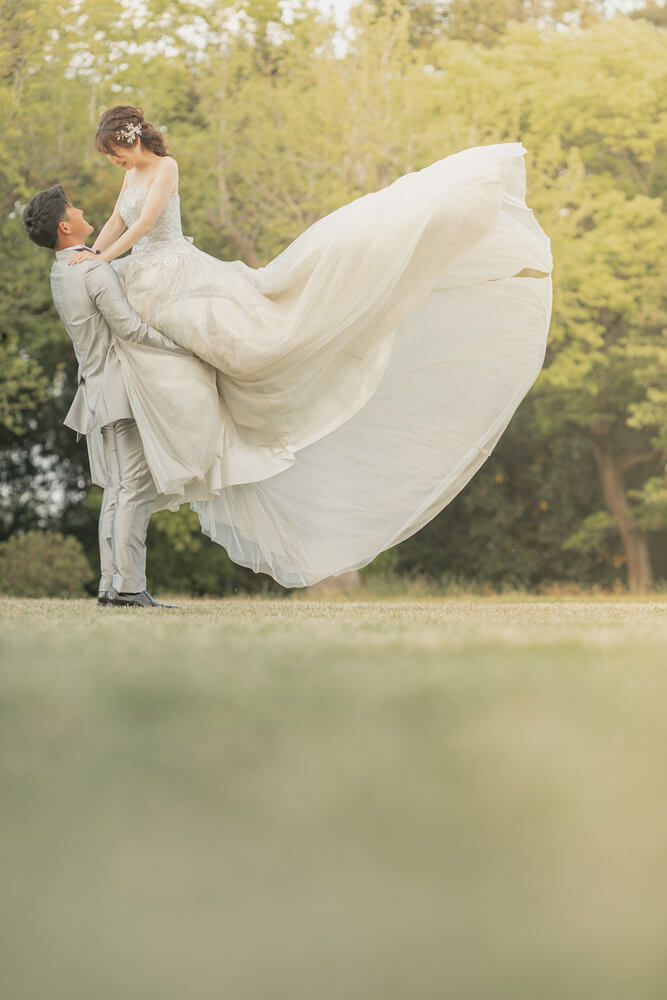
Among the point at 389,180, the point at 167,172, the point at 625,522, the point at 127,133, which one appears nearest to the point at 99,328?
the point at 167,172

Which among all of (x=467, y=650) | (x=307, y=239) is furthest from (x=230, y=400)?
(x=467, y=650)

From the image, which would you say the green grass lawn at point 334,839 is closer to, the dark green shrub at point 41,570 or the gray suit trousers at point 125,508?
the gray suit trousers at point 125,508

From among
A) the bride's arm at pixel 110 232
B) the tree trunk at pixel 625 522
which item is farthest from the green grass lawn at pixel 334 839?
the tree trunk at pixel 625 522

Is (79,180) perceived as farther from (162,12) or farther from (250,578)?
(250,578)

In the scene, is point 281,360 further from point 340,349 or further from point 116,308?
point 116,308

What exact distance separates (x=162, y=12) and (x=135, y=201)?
12.1 metres

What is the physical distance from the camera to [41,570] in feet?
47.3

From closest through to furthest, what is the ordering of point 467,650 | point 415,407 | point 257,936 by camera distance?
point 257,936 < point 467,650 < point 415,407

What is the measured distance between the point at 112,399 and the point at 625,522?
12843mm

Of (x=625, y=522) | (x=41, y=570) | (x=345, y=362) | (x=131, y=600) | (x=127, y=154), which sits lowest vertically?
(x=41, y=570)

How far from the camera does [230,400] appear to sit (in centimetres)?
675

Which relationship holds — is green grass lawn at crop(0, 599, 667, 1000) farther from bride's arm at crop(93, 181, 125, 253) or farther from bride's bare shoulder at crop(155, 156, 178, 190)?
bride's arm at crop(93, 181, 125, 253)

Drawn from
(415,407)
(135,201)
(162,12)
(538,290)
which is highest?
(162,12)

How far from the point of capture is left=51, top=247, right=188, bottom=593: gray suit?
6402 millimetres
